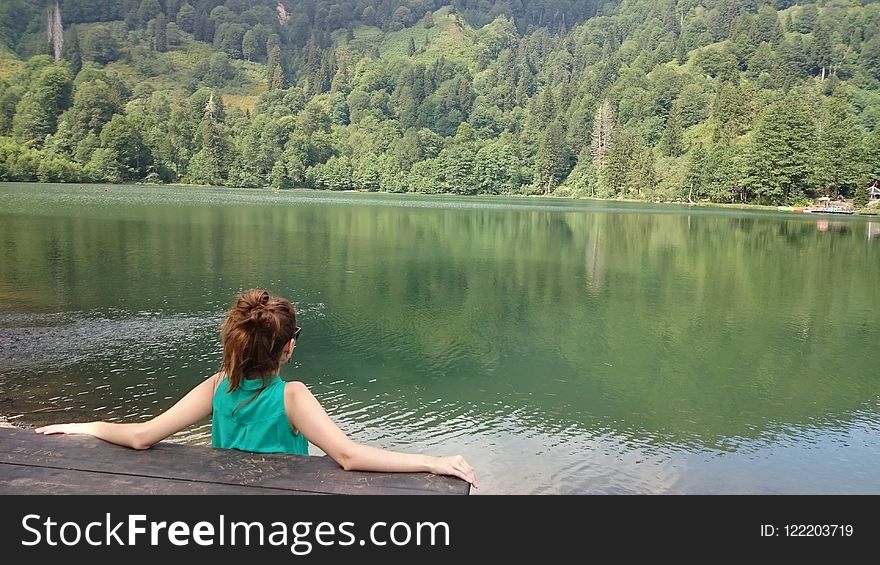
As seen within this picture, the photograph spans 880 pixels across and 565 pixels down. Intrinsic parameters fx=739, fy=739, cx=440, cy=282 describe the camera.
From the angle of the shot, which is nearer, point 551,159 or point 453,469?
point 453,469

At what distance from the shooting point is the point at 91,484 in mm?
2910

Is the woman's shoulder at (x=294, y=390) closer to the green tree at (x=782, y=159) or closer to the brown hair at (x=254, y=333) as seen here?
the brown hair at (x=254, y=333)

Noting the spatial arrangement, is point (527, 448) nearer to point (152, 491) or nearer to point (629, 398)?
point (629, 398)

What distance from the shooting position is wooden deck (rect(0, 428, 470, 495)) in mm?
2879

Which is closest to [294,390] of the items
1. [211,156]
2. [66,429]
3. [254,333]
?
[254,333]

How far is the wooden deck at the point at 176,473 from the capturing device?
2879mm

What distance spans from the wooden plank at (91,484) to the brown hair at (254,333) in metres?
0.61

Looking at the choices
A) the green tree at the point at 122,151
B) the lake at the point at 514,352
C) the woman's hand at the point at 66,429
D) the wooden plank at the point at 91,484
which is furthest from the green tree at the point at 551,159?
the wooden plank at the point at 91,484

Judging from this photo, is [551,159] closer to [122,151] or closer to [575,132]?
[575,132]

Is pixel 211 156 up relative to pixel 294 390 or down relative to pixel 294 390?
up

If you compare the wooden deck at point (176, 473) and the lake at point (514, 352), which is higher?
the wooden deck at point (176, 473)

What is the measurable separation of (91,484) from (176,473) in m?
0.32

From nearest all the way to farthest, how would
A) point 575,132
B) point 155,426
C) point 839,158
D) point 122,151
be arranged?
point 155,426
point 839,158
point 122,151
point 575,132

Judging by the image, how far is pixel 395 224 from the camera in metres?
52.1
